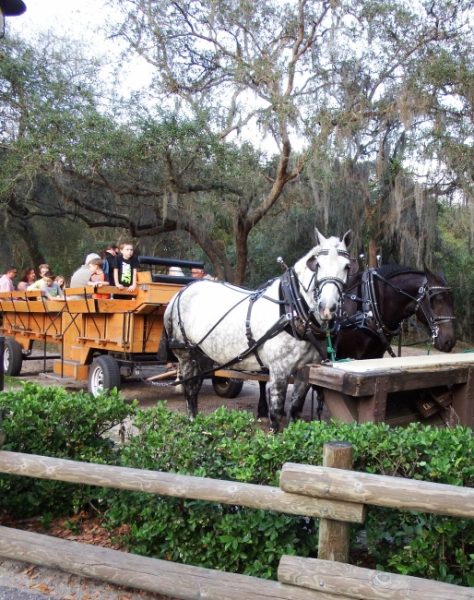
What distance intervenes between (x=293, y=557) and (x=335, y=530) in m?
0.24

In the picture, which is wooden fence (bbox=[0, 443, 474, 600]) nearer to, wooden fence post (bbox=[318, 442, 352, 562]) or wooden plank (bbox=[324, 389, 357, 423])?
wooden fence post (bbox=[318, 442, 352, 562])

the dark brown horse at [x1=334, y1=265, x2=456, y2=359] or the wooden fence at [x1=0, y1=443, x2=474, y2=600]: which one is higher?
the dark brown horse at [x1=334, y1=265, x2=456, y2=359]

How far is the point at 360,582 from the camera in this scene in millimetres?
2420

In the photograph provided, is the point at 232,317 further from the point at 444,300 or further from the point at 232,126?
the point at 232,126

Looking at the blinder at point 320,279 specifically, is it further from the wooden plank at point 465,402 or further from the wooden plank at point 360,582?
the wooden plank at point 360,582

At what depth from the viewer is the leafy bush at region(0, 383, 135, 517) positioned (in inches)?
144

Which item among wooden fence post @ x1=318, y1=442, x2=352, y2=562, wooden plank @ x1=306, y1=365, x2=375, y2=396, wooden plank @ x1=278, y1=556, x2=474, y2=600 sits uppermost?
wooden plank @ x1=306, y1=365, x2=375, y2=396

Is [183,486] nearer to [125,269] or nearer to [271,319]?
[271,319]

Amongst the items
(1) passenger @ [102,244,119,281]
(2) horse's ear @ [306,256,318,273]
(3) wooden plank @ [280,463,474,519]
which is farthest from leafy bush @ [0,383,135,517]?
(1) passenger @ [102,244,119,281]

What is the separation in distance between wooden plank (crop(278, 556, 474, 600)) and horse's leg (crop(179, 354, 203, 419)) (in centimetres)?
414

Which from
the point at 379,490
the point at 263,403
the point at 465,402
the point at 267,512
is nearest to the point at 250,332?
the point at 263,403

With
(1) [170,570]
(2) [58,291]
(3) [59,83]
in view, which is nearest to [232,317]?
(1) [170,570]

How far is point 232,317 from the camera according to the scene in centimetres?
588

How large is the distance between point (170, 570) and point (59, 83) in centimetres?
1302
